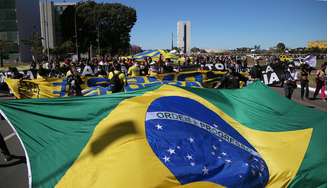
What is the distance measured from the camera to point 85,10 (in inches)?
Result: 2953

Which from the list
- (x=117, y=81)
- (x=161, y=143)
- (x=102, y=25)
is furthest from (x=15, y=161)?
(x=102, y=25)

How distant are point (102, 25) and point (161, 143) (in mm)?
74918

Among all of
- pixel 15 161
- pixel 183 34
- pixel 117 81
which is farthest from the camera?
pixel 183 34

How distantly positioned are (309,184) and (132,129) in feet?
7.56

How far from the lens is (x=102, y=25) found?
76562mm

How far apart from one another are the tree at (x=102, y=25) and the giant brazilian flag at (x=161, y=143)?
6774 centimetres

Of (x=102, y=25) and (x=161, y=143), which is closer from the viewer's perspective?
(x=161, y=143)

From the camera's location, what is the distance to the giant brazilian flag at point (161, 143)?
13.2 feet

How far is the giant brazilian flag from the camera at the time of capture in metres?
4.04

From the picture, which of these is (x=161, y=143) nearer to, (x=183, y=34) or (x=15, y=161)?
(x=15, y=161)

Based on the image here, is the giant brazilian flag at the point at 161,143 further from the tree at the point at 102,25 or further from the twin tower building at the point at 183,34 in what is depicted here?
the tree at the point at 102,25

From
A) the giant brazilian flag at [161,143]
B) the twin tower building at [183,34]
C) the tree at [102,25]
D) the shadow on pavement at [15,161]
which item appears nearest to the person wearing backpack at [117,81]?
the shadow on pavement at [15,161]

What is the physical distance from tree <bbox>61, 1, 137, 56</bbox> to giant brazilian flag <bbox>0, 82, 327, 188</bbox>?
67744 mm

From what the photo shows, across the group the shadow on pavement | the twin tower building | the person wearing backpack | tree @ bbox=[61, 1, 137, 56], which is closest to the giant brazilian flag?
the shadow on pavement
